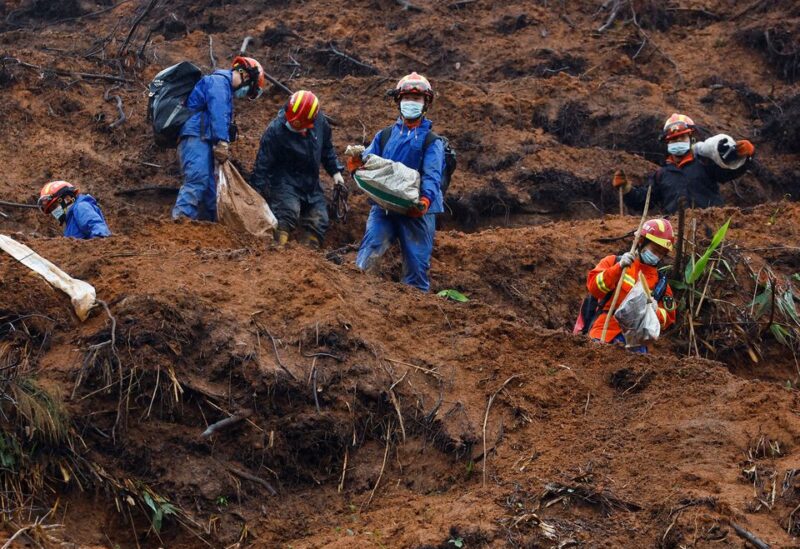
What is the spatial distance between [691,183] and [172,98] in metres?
4.94

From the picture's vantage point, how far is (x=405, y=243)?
935 cm

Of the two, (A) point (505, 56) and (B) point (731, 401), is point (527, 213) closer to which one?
(A) point (505, 56)

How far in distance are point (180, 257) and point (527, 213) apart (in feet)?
18.2

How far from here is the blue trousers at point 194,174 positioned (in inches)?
396

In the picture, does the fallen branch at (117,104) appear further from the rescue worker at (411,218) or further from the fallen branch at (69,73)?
the rescue worker at (411,218)

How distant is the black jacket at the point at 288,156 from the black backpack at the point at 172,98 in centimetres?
70

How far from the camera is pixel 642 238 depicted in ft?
28.9

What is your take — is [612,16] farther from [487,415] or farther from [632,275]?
[487,415]

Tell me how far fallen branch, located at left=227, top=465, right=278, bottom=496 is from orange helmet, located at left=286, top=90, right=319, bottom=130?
4138 millimetres

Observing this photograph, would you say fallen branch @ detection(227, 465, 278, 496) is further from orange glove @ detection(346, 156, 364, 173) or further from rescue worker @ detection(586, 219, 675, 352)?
orange glove @ detection(346, 156, 364, 173)

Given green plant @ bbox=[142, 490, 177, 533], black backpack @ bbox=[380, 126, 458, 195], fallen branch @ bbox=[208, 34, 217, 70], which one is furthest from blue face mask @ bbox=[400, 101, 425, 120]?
fallen branch @ bbox=[208, 34, 217, 70]

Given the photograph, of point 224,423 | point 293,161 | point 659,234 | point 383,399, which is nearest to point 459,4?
point 293,161

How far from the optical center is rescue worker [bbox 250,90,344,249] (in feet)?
33.3

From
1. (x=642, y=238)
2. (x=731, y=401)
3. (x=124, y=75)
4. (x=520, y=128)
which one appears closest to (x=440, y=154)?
(x=642, y=238)
